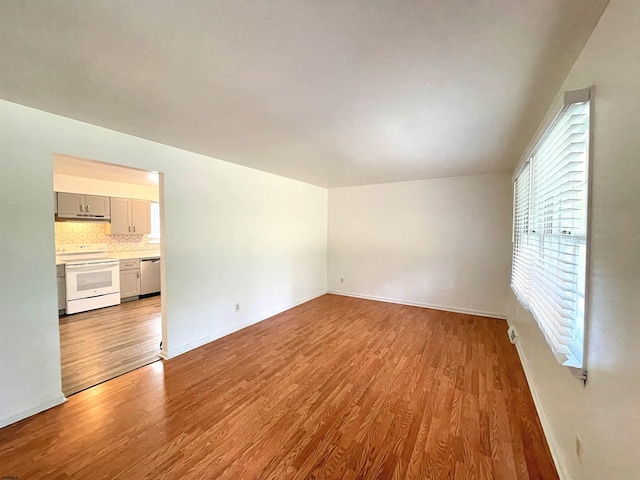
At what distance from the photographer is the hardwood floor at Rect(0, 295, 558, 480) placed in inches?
62.3

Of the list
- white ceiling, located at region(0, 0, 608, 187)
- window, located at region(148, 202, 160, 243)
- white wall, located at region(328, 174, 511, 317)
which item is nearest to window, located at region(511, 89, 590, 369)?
white ceiling, located at region(0, 0, 608, 187)

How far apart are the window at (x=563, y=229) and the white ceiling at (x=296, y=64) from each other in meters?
0.33

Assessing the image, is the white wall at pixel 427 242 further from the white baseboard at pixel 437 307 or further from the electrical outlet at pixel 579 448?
the electrical outlet at pixel 579 448

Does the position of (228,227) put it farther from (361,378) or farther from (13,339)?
(361,378)

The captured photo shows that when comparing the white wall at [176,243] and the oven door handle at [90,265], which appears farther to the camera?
the oven door handle at [90,265]

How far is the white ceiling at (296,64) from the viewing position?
1089mm

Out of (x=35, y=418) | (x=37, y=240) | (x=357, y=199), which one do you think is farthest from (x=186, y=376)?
(x=357, y=199)

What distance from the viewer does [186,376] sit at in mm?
2557

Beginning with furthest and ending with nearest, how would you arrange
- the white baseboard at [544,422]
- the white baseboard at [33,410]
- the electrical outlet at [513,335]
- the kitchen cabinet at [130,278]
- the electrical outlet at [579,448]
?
the kitchen cabinet at [130,278], the electrical outlet at [513,335], the white baseboard at [33,410], the white baseboard at [544,422], the electrical outlet at [579,448]

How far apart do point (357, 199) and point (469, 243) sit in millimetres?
2199

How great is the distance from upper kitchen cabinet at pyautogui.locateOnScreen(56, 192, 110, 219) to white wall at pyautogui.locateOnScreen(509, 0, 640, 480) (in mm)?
6444

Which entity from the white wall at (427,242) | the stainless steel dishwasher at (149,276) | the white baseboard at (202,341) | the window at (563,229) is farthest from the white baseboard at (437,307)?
the stainless steel dishwasher at (149,276)

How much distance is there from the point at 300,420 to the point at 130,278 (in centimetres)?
485

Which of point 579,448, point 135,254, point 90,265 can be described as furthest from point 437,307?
point 135,254
